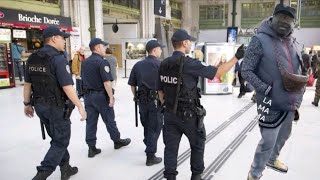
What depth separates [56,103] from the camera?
3.12 m

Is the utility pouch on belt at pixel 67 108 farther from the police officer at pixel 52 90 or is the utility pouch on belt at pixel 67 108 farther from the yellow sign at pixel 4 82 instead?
the yellow sign at pixel 4 82

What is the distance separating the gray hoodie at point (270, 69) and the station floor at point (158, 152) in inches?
48.3

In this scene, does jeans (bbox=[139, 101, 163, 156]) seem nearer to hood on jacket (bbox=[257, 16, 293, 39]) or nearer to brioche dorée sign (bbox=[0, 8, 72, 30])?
hood on jacket (bbox=[257, 16, 293, 39])

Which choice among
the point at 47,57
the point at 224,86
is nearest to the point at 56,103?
the point at 47,57

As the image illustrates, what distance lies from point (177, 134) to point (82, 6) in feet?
49.9

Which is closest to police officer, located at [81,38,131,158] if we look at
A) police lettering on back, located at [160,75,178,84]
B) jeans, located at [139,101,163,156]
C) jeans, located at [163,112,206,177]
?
jeans, located at [139,101,163,156]

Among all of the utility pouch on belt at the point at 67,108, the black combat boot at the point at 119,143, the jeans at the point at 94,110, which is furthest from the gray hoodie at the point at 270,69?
the black combat boot at the point at 119,143

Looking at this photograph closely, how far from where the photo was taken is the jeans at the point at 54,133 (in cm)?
310

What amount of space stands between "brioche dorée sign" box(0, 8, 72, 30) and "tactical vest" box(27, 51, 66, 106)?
1100cm

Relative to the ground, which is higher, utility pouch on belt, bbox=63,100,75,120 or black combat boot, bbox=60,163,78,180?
utility pouch on belt, bbox=63,100,75,120

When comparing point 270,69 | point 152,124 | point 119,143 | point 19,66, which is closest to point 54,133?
point 152,124

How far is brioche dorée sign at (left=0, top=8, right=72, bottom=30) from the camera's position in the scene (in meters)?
12.6

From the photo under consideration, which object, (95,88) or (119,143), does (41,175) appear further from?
(119,143)

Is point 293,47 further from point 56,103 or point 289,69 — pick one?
point 56,103
